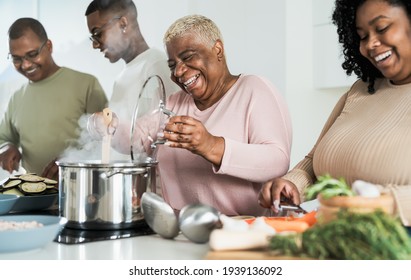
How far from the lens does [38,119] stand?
2.36m

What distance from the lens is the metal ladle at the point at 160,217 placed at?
101cm

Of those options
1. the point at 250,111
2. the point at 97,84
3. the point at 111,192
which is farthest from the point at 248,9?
the point at 111,192

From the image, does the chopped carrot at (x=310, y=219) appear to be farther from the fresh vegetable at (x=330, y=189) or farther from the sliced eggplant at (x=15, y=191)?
the sliced eggplant at (x=15, y=191)

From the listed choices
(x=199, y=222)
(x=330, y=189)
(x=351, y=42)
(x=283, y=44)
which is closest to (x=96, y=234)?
(x=199, y=222)

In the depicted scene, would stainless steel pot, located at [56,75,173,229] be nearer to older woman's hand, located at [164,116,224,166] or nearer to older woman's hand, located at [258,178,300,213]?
older woman's hand, located at [164,116,224,166]

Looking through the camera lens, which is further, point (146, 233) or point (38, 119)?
point (38, 119)

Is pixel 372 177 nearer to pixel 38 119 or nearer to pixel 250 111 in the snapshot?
pixel 250 111

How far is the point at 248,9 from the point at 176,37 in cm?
136

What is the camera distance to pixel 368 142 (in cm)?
119

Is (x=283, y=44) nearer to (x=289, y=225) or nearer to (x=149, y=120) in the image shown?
(x=149, y=120)

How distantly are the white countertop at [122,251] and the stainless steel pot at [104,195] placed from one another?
3.0 inches

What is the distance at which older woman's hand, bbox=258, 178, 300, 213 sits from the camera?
1191 millimetres

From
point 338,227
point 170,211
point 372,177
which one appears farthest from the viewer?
point 372,177

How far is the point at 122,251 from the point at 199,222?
0.15 metres
